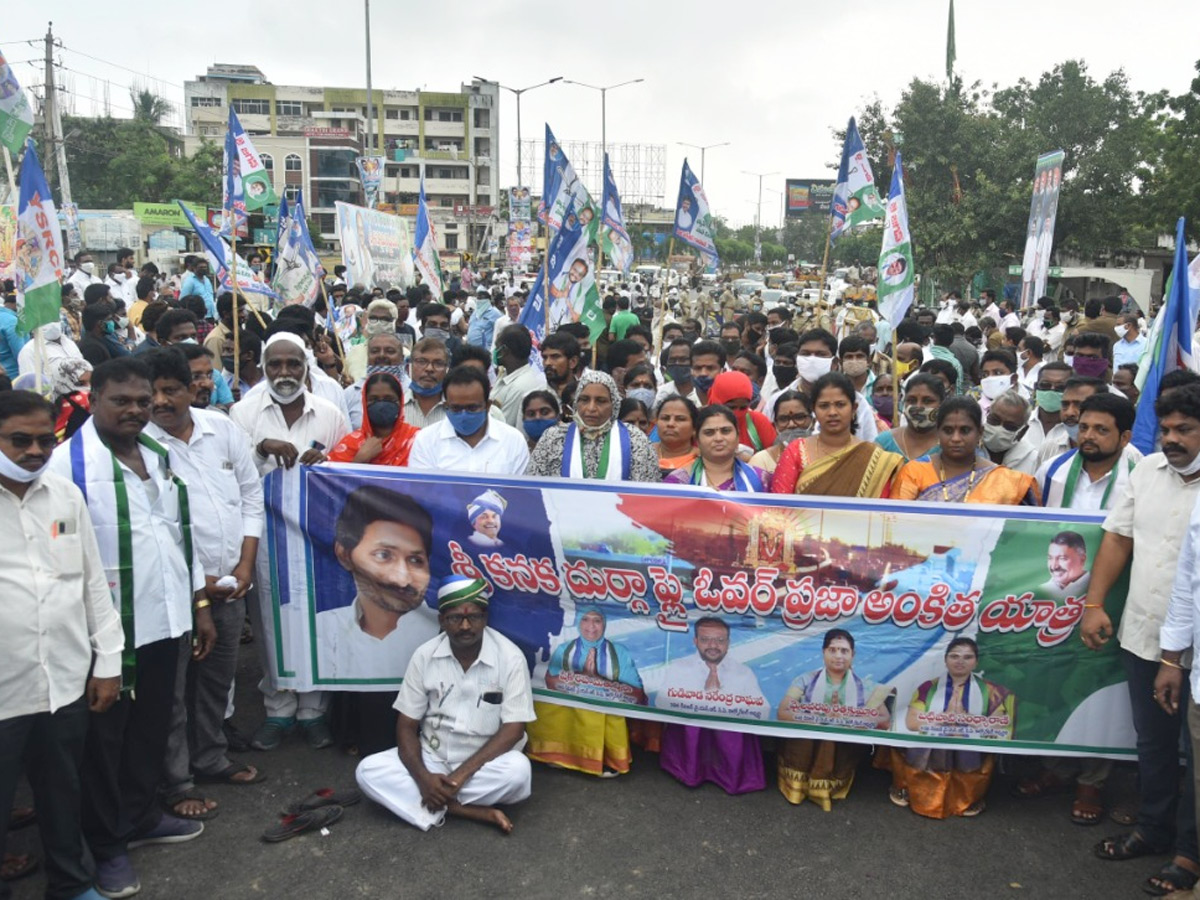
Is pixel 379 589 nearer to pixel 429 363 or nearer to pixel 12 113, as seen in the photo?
pixel 429 363

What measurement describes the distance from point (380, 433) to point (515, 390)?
1.66m

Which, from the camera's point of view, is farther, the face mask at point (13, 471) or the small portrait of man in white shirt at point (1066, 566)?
the small portrait of man in white shirt at point (1066, 566)

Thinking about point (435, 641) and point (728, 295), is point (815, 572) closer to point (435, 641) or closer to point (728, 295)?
point (435, 641)

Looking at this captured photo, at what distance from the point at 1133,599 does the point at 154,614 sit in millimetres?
3756

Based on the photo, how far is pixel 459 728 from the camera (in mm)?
4281

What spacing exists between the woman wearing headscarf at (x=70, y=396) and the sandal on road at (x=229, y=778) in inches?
63.8

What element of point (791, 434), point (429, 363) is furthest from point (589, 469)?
point (429, 363)

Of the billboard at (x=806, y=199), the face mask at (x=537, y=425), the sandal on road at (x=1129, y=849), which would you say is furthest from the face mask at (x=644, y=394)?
the billboard at (x=806, y=199)

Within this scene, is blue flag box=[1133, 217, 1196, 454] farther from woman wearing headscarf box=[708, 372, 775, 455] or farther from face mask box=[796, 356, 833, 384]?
face mask box=[796, 356, 833, 384]

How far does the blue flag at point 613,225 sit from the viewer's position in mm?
11156

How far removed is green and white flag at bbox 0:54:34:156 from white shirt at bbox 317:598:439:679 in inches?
131

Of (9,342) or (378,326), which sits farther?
(9,342)

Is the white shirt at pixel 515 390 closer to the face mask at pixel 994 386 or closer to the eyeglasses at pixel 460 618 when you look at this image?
the eyeglasses at pixel 460 618

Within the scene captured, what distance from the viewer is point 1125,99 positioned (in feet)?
109
